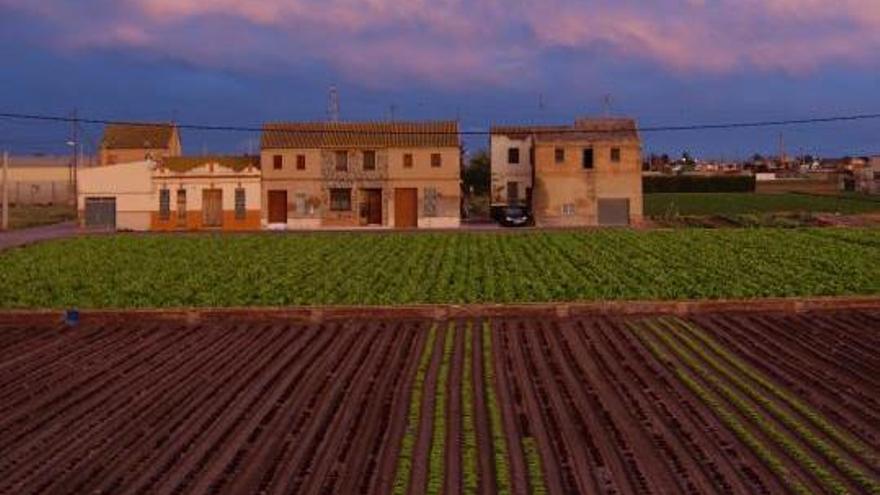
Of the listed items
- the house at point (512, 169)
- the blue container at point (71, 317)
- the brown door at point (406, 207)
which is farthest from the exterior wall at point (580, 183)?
the blue container at point (71, 317)

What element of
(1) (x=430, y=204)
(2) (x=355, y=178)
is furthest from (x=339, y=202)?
(1) (x=430, y=204)

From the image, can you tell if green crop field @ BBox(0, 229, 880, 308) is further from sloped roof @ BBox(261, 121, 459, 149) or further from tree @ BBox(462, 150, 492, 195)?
tree @ BBox(462, 150, 492, 195)

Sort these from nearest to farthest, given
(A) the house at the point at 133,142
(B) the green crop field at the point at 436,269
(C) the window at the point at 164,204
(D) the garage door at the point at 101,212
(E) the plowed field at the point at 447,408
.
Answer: (E) the plowed field at the point at 447,408
(B) the green crop field at the point at 436,269
(C) the window at the point at 164,204
(D) the garage door at the point at 101,212
(A) the house at the point at 133,142

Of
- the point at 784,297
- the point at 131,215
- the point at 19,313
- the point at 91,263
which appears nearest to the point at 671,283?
the point at 784,297

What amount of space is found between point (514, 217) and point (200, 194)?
18.3 metres

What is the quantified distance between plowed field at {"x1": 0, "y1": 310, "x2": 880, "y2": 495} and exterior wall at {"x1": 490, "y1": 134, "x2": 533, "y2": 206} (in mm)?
44796

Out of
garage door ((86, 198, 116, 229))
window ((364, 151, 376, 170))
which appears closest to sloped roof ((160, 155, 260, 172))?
garage door ((86, 198, 116, 229))

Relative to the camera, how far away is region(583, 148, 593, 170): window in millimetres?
57812

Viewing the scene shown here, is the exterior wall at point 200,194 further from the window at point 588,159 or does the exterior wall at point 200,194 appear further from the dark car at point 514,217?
the window at point 588,159

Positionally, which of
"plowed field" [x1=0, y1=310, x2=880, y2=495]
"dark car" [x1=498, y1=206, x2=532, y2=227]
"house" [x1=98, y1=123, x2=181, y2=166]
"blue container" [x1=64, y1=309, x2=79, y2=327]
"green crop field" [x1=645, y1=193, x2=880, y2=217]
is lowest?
"plowed field" [x1=0, y1=310, x2=880, y2=495]

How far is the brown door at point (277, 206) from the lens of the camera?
5750cm

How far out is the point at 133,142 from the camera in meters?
75.6

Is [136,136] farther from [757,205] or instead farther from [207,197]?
[757,205]

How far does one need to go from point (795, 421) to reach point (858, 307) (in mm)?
10386
